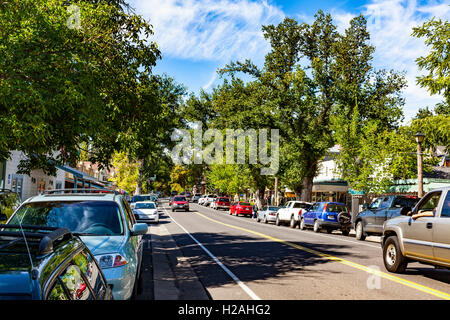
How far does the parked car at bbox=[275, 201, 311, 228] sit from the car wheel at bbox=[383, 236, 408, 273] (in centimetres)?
1820

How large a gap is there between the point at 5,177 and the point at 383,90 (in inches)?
1229

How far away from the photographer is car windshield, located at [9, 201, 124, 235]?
676 cm

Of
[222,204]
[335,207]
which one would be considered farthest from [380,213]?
[222,204]

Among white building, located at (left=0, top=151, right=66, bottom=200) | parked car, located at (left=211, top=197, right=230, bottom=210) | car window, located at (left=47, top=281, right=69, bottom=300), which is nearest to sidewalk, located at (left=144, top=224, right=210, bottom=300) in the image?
car window, located at (left=47, top=281, right=69, bottom=300)

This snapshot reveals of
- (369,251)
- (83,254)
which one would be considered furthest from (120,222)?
(369,251)

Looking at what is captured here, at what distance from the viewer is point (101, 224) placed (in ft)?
23.5

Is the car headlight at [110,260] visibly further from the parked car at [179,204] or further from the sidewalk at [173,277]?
the parked car at [179,204]

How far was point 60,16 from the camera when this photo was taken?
387 inches

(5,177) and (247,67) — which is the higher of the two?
(247,67)

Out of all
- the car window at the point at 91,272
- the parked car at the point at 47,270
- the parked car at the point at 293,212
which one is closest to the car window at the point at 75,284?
the parked car at the point at 47,270

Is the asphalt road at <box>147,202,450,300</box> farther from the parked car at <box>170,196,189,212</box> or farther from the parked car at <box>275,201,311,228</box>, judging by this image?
the parked car at <box>170,196,189,212</box>
